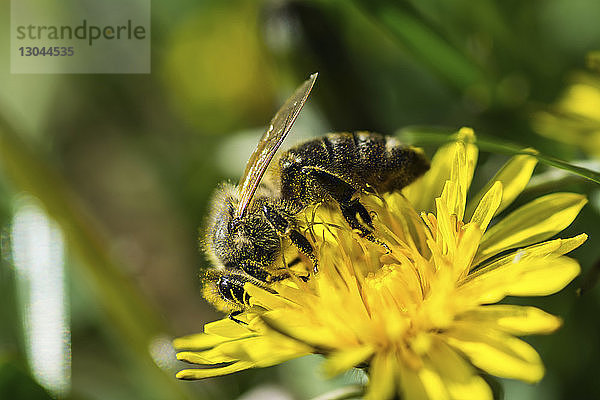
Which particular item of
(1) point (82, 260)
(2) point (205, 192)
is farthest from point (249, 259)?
(2) point (205, 192)

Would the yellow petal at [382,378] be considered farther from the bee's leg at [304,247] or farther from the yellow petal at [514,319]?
the bee's leg at [304,247]

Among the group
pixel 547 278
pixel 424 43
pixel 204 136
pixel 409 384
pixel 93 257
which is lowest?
pixel 409 384

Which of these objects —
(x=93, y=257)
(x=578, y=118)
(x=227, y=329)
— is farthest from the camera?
(x=93, y=257)

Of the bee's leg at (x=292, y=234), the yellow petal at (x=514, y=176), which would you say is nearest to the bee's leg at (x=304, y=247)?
the bee's leg at (x=292, y=234)

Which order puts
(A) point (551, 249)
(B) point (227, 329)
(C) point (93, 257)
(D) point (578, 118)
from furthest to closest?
(C) point (93, 257) < (D) point (578, 118) < (B) point (227, 329) < (A) point (551, 249)

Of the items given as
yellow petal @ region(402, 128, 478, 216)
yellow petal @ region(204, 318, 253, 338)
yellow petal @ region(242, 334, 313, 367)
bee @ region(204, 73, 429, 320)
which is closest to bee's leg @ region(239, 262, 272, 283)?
bee @ region(204, 73, 429, 320)

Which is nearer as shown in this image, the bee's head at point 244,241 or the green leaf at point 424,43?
the bee's head at point 244,241

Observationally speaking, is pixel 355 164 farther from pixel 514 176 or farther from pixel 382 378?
pixel 382 378

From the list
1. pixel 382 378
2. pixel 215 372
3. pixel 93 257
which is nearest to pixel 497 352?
pixel 382 378
